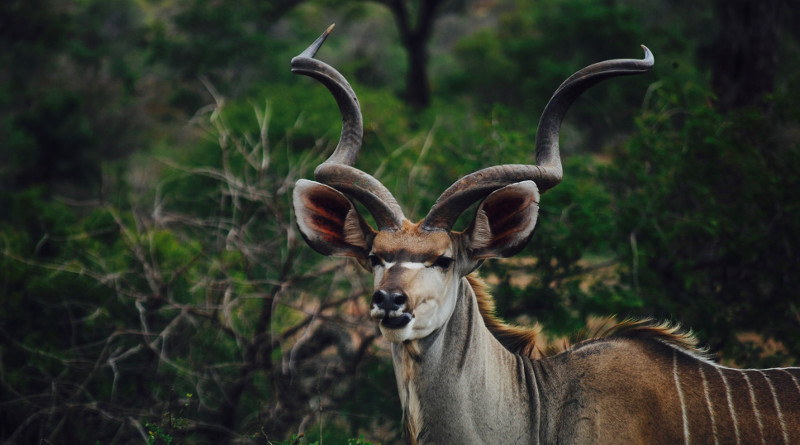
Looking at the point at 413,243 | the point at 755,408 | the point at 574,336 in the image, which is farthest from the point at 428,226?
the point at 755,408

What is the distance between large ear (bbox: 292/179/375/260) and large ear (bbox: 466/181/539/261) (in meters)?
0.43

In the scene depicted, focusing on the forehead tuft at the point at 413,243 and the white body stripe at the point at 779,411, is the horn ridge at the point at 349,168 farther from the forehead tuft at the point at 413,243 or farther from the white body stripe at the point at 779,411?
the white body stripe at the point at 779,411

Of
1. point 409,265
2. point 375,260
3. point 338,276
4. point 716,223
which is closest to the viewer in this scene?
point 409,265

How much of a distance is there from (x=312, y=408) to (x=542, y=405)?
2234mm

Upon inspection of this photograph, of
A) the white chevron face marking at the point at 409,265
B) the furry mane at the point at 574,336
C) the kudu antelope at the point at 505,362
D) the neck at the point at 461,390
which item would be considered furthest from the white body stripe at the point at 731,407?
the white chevron face marking at the point at 409,265

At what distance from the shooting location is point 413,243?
2945mm

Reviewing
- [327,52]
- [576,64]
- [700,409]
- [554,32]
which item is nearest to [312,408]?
[700,409]

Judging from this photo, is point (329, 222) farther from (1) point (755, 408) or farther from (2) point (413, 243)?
(1) point (755, 408)

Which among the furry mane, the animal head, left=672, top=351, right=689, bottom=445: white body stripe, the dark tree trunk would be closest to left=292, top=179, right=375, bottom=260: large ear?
the animal head

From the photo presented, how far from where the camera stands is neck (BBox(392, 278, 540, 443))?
9.68 ft

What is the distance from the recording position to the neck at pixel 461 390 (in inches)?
116

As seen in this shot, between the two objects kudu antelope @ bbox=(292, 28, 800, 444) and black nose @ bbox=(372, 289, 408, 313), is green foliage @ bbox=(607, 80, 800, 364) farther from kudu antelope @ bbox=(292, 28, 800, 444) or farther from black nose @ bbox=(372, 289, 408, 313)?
black nose @ bbox=(372, 289, 408, 313)

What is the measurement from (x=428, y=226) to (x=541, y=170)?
54 cm

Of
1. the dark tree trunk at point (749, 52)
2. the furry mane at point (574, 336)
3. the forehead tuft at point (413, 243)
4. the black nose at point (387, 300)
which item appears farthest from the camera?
the dark tree trunk at point (749, 52)
